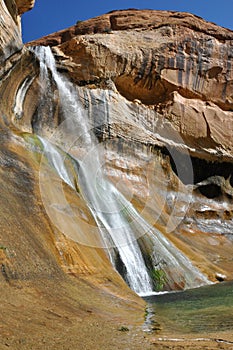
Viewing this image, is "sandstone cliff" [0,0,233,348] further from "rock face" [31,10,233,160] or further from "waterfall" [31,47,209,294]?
"waterfall" [31,47,209,294]

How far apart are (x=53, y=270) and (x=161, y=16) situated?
31528 millimetres

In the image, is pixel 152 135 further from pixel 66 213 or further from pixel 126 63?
pixel 66 213

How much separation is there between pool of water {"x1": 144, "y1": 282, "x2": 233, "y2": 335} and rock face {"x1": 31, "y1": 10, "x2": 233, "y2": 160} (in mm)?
20464

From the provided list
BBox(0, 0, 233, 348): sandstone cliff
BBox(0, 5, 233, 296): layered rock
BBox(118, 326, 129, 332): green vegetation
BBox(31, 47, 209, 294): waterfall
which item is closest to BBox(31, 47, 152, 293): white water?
BBox(31, 47, 209, 294): waterfall

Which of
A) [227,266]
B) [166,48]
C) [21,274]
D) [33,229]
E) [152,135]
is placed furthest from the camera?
[166,48]

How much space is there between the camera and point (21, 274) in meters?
8.87

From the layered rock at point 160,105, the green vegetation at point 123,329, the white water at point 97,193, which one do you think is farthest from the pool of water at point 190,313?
the layered rock at point 160,105

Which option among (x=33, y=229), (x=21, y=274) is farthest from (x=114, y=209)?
(x=21, y=274)

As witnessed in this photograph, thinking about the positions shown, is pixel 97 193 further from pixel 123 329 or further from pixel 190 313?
pixel 123 329

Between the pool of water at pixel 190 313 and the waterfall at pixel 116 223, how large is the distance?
7.18 ft

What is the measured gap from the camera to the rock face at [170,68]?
30781 mm

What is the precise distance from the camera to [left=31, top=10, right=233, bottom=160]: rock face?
30.8 meters

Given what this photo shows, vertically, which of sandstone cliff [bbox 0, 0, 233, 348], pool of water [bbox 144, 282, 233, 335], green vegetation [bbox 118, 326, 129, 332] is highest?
sandstone cliff [bbox 0, 0, 233, 348]

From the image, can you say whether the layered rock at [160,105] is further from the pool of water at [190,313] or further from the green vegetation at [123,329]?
the green vegetation at [123,329]
